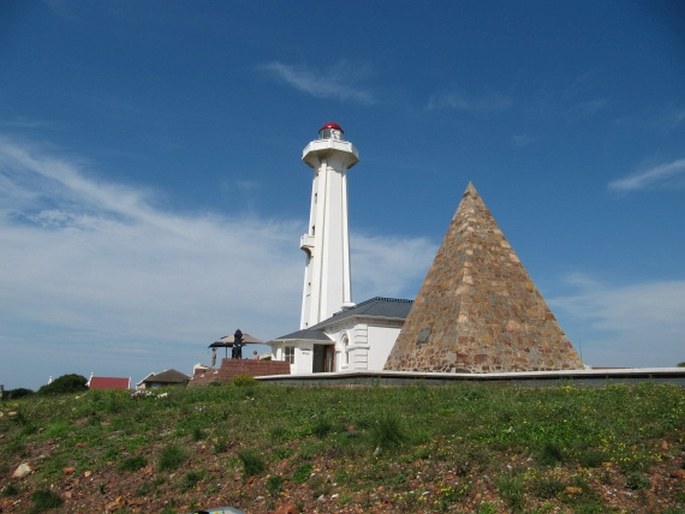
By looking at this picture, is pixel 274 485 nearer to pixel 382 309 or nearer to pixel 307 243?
pixel 382 309

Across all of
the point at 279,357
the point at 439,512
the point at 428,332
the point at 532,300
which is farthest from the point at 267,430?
the point at 279,357

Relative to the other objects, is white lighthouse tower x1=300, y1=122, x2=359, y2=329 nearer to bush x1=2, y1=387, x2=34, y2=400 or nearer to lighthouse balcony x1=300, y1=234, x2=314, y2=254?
lighthouse balcony x1=300, y1=234, x2=314, y2=254

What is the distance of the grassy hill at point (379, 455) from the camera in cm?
582

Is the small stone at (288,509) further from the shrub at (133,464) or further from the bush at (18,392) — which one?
the bush at (18,392)

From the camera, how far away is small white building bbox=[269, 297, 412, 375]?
25.1 m

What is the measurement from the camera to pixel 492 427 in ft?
25.0

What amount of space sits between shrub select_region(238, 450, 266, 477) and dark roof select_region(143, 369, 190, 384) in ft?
103

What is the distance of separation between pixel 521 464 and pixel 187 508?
13.4ft

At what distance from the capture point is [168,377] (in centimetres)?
3869

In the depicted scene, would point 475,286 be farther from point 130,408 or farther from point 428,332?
point 130,408

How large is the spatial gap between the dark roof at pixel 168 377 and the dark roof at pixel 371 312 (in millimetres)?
12592

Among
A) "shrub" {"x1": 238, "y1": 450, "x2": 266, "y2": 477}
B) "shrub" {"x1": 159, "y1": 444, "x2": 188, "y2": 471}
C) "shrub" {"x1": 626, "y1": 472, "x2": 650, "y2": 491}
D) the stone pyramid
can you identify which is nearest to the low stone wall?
the stone pyramid

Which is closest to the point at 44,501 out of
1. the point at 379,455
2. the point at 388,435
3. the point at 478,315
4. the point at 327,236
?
the point at 379,455

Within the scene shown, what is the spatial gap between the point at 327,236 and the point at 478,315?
65.5ft
